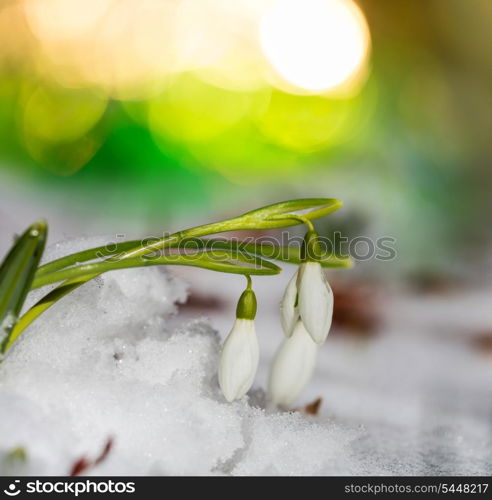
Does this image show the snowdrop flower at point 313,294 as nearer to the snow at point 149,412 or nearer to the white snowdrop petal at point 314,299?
the white snowdrop petal at point 314,299

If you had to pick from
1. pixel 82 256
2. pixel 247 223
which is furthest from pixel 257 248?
pixel 82 256

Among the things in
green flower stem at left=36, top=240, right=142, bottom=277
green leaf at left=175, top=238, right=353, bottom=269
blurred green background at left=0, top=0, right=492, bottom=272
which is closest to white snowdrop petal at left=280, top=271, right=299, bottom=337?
green leaf at left=175, top=238, right=353, bottom=269

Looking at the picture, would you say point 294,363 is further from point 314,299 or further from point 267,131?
point 267,131

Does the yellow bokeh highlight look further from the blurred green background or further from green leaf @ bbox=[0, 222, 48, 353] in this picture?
green leaf @ bbox=[0, 222, 48, 353]

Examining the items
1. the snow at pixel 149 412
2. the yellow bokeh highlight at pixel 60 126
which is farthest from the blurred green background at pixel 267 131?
the snow at pixel 149 412

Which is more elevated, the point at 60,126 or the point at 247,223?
the point at 60,126

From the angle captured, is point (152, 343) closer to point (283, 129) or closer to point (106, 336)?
point (106, 336)

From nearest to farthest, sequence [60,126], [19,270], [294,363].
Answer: [19,270], [294,363], [60,126]

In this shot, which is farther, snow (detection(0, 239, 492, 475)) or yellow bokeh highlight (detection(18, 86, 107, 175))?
yellow bokeh highlight (detection(18, 86, 107, 175))

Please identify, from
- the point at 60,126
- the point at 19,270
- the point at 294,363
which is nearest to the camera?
the point at 19,270
